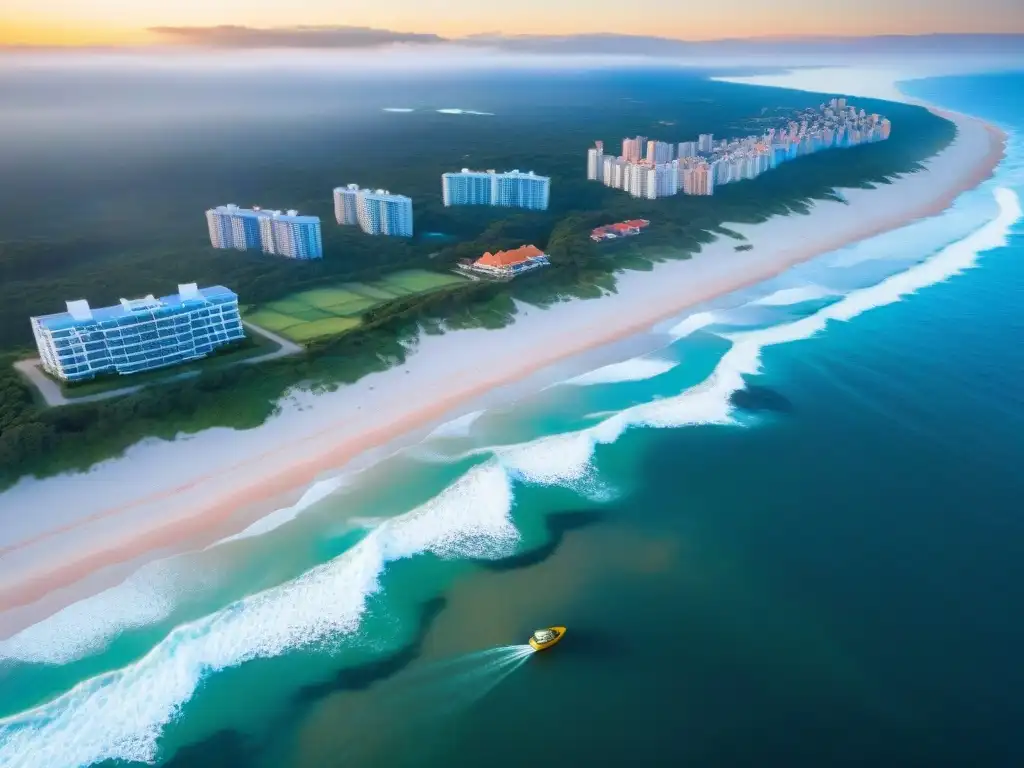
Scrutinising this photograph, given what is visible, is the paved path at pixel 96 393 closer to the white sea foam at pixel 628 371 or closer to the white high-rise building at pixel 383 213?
the white sea foam at pixel 628 371

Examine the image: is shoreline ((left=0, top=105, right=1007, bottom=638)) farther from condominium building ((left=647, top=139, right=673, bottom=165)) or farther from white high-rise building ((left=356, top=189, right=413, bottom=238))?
condominium building ((left=647, top=139, right=673, bottom=165))

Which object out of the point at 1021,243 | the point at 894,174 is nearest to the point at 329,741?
the point at 1021,243

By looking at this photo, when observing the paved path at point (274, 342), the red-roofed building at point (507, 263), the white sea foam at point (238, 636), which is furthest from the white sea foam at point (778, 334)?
the paved path at point (274, 342)

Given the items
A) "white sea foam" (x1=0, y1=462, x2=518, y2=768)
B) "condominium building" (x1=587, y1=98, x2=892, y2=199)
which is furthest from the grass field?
"condominium building" (x1=587, y1=98, x2=892, y2=199)

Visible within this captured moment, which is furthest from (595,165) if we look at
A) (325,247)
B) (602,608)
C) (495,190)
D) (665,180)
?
(602,608)

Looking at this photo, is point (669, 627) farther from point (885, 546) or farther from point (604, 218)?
point (604, 218)

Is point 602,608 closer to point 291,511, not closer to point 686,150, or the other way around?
point 291,511
